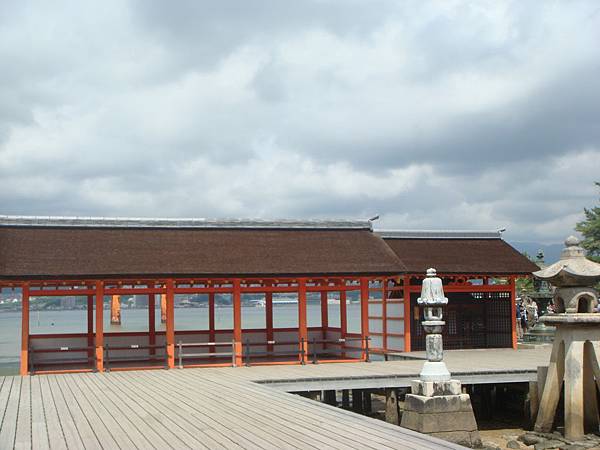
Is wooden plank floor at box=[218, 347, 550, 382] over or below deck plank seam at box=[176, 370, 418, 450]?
below

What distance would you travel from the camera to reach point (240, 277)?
21.0m

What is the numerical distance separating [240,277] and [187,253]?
1.70 meters

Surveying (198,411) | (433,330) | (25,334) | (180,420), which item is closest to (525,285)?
(25,334)

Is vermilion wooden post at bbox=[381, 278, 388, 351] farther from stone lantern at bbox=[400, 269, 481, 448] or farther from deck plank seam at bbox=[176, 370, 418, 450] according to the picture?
stone lantern at bbox=[400, 269, 481, 448]

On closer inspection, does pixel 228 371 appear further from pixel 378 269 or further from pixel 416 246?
pixel 416 246

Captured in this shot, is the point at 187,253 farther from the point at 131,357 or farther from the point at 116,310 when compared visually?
the point at 116,310

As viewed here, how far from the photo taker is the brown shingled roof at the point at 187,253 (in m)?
20.0

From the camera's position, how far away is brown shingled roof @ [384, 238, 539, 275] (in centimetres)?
2417

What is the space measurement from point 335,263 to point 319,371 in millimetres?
4114

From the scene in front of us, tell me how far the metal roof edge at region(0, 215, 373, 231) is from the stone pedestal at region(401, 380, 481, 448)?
34.5ft

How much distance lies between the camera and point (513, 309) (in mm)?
25047

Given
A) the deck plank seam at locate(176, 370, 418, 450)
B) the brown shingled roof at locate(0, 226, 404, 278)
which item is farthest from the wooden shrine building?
the deck plank seam at locate(176, 370, 418, 450)

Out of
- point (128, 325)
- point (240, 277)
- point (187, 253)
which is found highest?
point (187, 253)

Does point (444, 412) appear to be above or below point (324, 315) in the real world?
below
